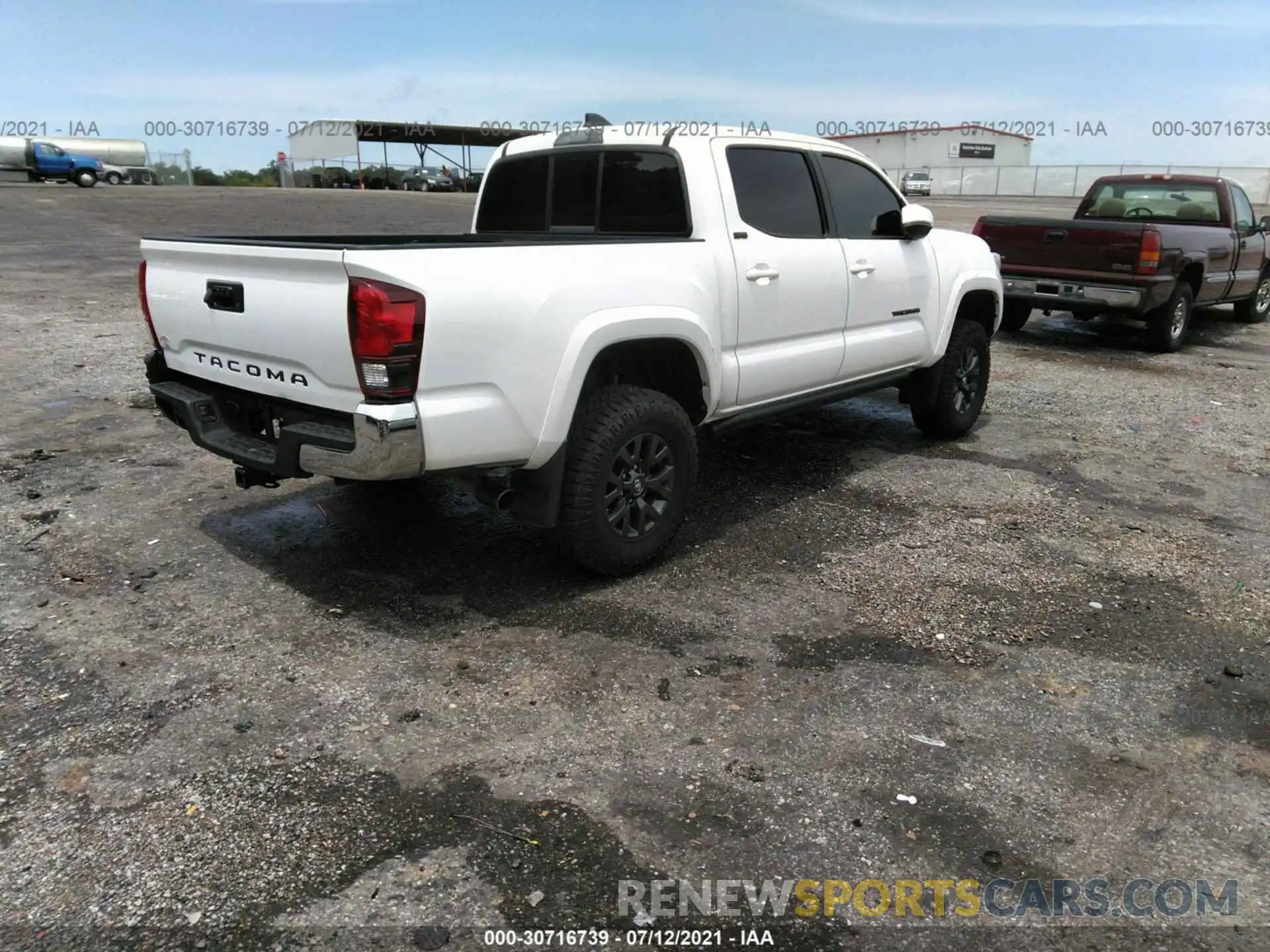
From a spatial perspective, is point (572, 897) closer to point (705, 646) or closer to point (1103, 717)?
point (705, 646)

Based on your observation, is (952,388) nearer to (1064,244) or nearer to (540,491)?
(540,491)

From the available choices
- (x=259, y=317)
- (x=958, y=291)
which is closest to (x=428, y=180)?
(x=958, y=291)

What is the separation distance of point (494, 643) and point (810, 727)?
1277mm

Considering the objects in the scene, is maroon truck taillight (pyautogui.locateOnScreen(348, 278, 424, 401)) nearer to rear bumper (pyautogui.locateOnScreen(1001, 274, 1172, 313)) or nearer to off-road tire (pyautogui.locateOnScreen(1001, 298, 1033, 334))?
rear bumper (pyautogui.locateOnScreen(1001, 274, 1172, 313))

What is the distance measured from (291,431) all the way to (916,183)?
168ft

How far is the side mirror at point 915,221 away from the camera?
5.37 m

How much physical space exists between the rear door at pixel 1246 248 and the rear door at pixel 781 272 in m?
8.48

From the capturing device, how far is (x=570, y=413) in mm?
3719

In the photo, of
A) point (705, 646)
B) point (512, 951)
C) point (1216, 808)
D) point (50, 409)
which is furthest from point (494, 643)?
point (50, 409)

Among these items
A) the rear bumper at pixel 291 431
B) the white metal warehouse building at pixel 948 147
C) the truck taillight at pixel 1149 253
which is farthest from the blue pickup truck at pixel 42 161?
the white metal warehouse building at pixel 948 147

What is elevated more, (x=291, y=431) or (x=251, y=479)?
(x=291, y=431)

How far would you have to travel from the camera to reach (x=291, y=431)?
347 cm

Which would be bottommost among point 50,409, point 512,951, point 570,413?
point 512,951

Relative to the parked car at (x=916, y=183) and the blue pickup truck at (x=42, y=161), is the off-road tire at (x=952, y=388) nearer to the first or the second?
the blue pickup truck at (x=42, y=161)
